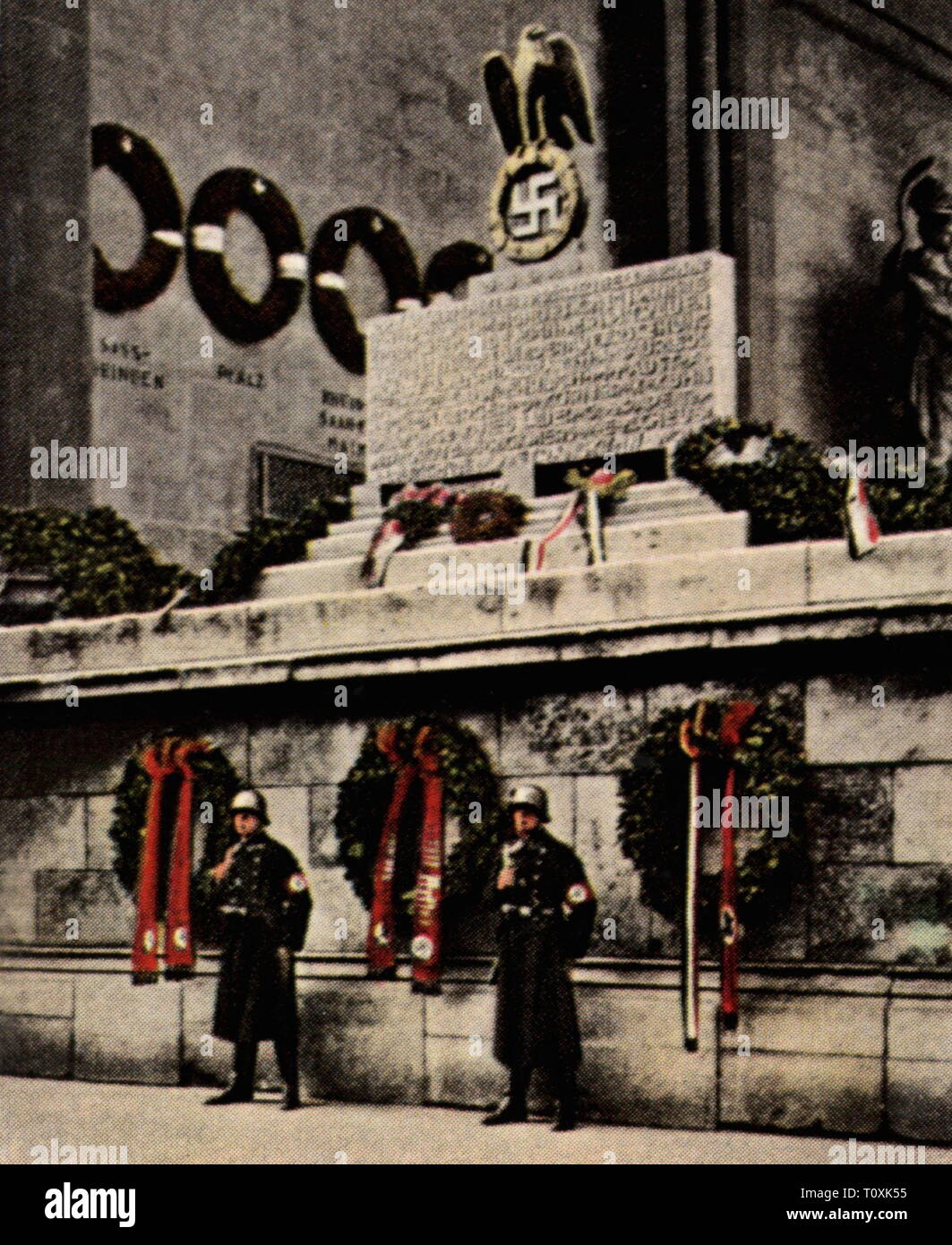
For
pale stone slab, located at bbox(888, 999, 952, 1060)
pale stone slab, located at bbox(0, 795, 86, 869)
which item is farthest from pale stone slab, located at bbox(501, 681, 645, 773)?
pale stone slab, located at bbox(0, 795, 86, 869)

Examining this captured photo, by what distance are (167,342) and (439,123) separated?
5895 millimetres

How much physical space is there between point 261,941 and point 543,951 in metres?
2.16

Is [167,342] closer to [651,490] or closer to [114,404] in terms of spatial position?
[114,404]

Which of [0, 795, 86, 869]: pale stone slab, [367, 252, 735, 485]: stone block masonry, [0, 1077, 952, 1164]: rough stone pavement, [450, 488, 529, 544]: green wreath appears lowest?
[0, 1077, 952, 1164]: rough stone pavement

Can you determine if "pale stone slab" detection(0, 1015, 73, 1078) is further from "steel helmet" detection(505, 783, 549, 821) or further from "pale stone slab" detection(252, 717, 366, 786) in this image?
"steel helmet" detection(505, 783, 549, 821)

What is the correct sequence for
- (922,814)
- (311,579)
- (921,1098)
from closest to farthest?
1. (921,1098)
2. (922,814)
3. (311,579)

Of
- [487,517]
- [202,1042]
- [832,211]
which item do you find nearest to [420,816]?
[202,1042]

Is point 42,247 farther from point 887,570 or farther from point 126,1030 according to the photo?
point 887,570

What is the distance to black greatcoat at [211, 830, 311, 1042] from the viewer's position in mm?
14102

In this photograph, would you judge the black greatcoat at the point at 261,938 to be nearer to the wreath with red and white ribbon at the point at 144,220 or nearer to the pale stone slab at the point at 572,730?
the pale stone slab at the point at 572,730

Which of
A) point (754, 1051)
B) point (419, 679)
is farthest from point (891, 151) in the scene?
point (754, 1051)

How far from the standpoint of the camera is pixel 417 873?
47.7 ft

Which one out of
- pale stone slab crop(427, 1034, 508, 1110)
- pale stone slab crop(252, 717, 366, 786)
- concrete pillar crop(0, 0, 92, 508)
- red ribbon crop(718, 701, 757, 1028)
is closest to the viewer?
red ribbon crop(718, 701, 757, 1028)
